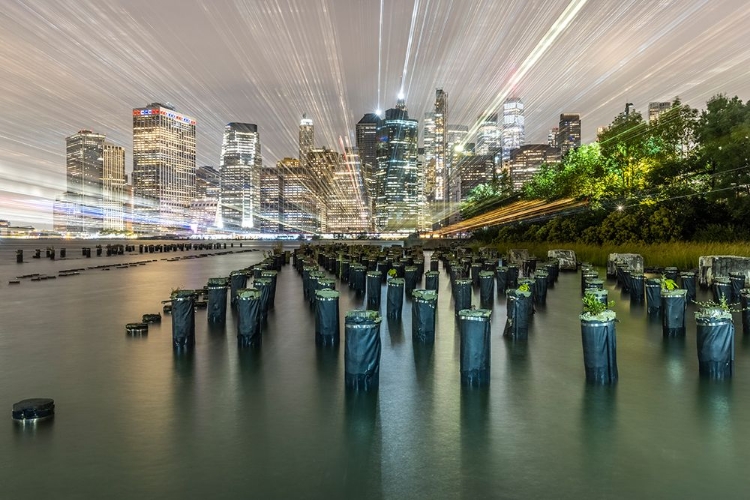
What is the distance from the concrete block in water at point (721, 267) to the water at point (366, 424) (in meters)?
8.66

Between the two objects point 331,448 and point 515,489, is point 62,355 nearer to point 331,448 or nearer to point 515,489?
point 331,448

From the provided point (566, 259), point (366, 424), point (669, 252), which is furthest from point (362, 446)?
point (566, 259)

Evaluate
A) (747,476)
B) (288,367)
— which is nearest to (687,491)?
(747,476)

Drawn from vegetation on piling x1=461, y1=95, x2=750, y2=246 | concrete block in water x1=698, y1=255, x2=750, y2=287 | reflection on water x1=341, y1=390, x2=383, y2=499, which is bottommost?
reflection on water x1=341, y1=390, x2=383, y2=499

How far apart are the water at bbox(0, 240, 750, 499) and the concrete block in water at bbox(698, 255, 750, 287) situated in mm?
8658

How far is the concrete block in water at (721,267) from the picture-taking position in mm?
18594

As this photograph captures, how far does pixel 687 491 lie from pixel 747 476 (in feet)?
2.45

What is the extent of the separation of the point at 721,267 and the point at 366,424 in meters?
17.9

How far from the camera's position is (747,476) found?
4918mm

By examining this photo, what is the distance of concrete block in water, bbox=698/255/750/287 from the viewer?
18594 millimetres

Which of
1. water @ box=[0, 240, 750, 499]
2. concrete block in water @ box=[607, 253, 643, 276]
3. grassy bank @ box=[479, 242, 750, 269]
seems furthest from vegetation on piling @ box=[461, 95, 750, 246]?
water @ box=[0, 240, 750, 499]

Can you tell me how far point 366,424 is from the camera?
6.29 meters

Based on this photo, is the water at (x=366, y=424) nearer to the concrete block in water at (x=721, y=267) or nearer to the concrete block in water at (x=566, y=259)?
the concrete block in water at (x=721, y=267)

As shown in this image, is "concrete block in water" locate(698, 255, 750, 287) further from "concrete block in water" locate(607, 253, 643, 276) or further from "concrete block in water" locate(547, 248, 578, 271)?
"concrete block in water" locate(547, 248, 578, 271)
